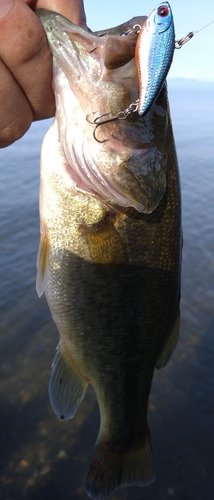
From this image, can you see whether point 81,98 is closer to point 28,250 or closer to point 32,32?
point 32,32

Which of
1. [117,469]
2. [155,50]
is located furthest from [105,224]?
[117,469]

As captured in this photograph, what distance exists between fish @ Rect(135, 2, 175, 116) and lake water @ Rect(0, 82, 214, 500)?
430 cm

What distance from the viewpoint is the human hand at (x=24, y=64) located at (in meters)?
1.42

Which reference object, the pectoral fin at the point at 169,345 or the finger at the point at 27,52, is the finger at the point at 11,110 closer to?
the finger at the point at 27,52

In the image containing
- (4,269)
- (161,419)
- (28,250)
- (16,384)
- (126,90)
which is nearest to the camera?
(126,90)

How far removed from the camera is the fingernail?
1.37 metres

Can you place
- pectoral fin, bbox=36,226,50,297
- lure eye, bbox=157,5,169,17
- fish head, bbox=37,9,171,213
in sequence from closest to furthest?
lure eye, bbox=157,5,169,17
fish head, bbox=37,9,171,213
pectoral fin, bbox=36,226,50,297

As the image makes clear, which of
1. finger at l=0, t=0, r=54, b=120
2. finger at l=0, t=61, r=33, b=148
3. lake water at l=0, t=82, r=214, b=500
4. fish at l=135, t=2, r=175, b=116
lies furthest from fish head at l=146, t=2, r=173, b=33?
lake water at l=0, t=82, r=214, b=500

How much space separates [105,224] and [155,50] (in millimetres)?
763

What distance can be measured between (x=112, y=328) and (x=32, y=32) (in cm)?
141

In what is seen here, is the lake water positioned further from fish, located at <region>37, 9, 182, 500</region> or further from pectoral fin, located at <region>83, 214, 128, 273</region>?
pectoral fin, located at <region>83, 214, 128, 273</region>

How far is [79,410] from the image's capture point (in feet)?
17.0

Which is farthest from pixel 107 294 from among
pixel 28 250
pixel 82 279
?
pixel 28 250

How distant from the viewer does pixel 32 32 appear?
4.77 ft
